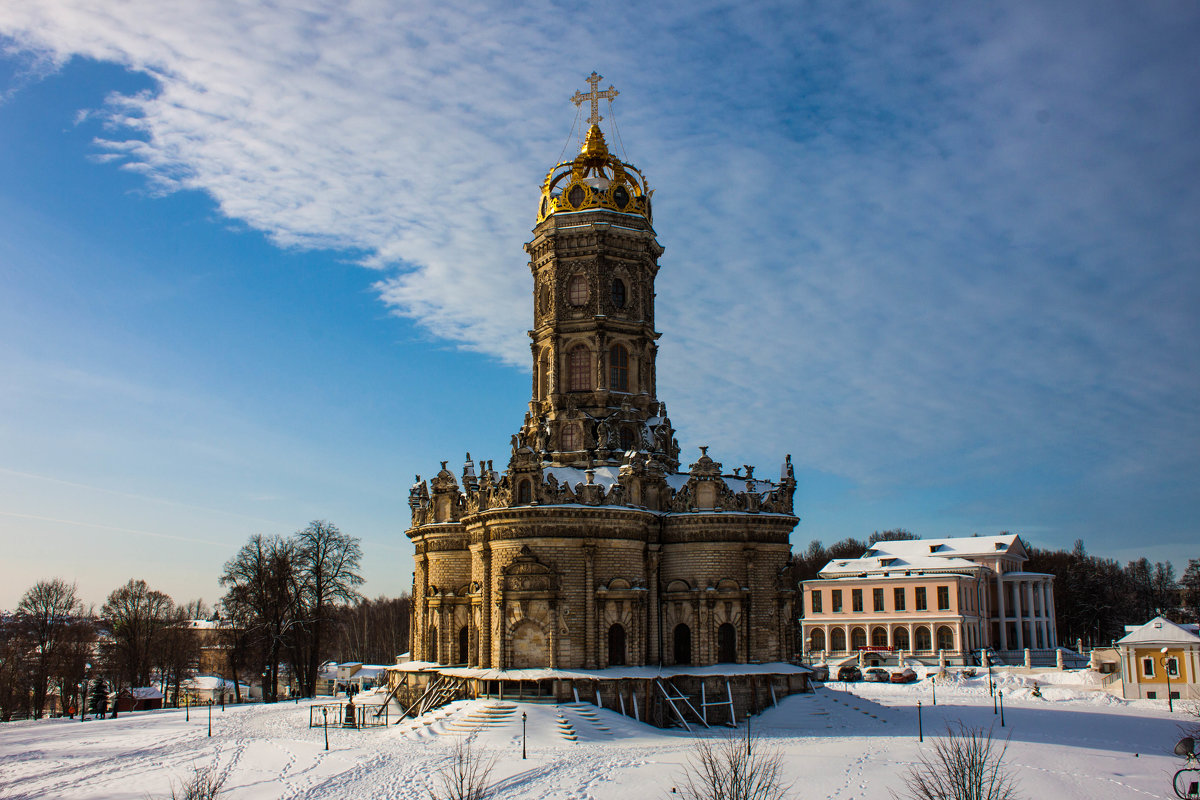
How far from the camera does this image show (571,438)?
44.2m

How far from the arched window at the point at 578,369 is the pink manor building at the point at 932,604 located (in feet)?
96.7

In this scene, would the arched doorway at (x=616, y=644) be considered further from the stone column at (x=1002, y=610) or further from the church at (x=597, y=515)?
the stone column at (x=1002, y=610)

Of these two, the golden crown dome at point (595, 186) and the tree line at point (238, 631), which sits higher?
the golden crown dome at point (595, 186)

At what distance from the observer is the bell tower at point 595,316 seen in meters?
44.9

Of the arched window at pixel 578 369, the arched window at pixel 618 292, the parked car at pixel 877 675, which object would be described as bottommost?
the parked car at pixel 877 675

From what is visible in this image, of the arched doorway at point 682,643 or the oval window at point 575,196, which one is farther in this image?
the oval window at point 575,196

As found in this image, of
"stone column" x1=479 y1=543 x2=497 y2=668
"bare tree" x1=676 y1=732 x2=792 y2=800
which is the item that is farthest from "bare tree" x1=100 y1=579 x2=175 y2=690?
"bare tree" x1=676 y1=732 x2=792 y2=800

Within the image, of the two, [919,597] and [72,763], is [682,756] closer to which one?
[72,763]

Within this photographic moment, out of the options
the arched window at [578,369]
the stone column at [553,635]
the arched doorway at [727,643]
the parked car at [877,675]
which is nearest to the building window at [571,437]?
the arched window at [578,369]

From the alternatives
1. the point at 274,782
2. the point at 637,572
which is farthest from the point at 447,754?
the point at 637,572

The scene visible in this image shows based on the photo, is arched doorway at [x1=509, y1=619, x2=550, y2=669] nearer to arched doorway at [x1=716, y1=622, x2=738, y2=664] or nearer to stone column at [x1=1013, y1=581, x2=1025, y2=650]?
arched doorway at [x1=716, y1=622, x2=738, y2=664]

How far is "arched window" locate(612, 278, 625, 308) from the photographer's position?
46500 millimetres

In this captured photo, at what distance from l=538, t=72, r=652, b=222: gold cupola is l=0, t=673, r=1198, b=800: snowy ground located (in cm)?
2317

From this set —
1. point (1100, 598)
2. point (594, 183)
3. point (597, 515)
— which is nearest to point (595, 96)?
point (594, 183)
